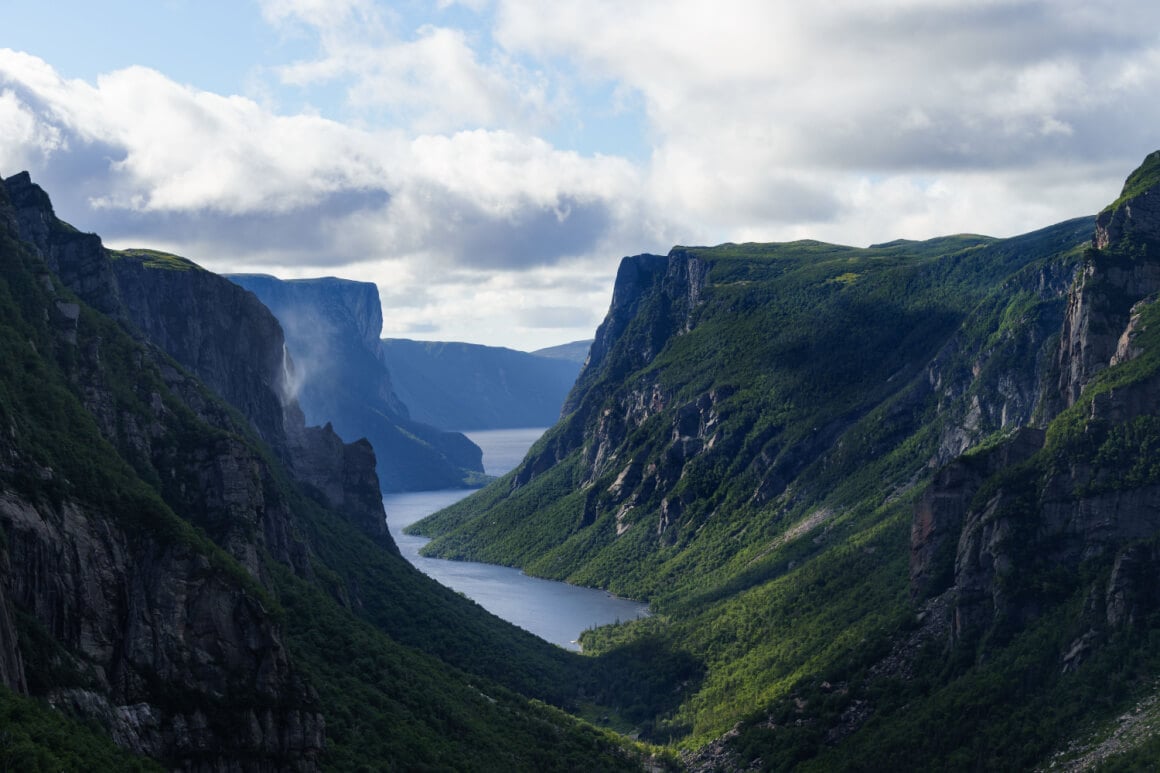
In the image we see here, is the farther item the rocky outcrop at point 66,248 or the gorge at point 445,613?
the rocky outcrop at point 66,248

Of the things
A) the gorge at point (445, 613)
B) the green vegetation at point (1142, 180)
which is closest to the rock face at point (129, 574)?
the gorge at point (445, 613)

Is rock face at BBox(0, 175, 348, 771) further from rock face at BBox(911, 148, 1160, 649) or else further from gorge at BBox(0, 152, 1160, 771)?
rock face at BBox(911, 148, 1160, 649)

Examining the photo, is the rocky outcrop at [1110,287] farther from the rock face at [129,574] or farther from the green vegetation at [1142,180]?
the rock face at [129,574]

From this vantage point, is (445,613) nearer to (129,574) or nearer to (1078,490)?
(1078,490)

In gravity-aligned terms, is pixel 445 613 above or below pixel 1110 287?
below

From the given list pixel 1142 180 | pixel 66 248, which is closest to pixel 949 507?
pixel 1142 180

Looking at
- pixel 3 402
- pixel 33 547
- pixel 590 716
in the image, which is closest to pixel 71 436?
pixel 3 402

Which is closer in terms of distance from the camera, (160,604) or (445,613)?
(160,604)

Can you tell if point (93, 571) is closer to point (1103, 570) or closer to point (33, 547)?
Result: point (33, 547)

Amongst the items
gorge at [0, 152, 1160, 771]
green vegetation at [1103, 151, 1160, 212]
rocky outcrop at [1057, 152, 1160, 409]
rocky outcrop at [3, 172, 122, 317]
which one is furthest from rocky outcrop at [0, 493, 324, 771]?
green vegetation at [1103, 151, 1160, 212]
